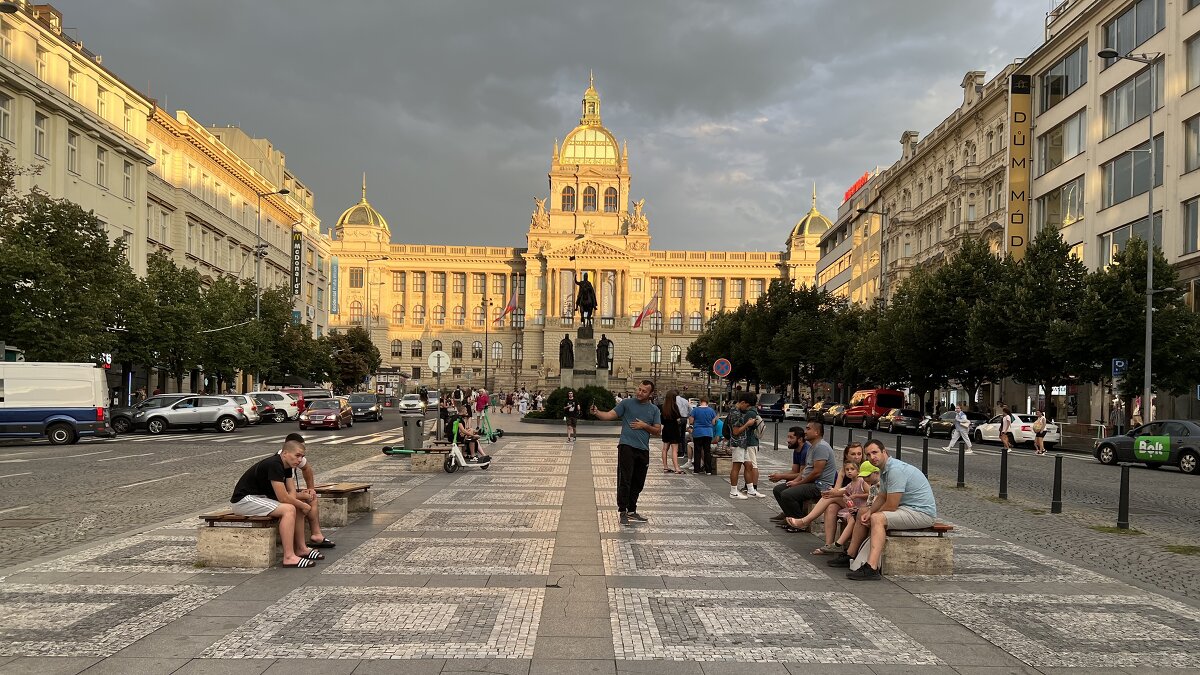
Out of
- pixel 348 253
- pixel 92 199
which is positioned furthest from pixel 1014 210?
pixel 348 253

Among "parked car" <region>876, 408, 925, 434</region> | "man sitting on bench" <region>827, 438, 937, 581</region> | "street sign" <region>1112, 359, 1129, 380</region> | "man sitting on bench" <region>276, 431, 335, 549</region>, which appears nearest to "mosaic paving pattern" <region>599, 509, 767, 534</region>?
"man sitting on bench" <region>827, 438, 937, 581</region>

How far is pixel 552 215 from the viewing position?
139125 mm

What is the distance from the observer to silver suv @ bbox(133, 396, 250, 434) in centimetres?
3656

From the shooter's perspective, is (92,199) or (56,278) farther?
(92,199)

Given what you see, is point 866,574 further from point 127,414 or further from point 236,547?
point 127,414

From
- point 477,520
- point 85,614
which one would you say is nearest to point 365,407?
point 477,520

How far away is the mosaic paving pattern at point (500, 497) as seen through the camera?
45.8ft

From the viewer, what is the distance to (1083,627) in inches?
277

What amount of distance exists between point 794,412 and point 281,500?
173ft

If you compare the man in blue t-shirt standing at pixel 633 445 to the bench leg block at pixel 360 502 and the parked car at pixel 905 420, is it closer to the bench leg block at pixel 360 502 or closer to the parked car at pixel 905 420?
the bench leg block at pixel 360 502

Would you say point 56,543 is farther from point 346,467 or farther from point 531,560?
point 346,467

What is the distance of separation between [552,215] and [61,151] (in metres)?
99.5

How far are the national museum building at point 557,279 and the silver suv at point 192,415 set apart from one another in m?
94.3

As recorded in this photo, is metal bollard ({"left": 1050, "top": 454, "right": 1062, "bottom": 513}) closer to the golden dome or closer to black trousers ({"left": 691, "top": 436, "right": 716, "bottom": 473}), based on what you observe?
black trousers ({"left": 691, "top": 436, "right": 716, "bottom": 473})
